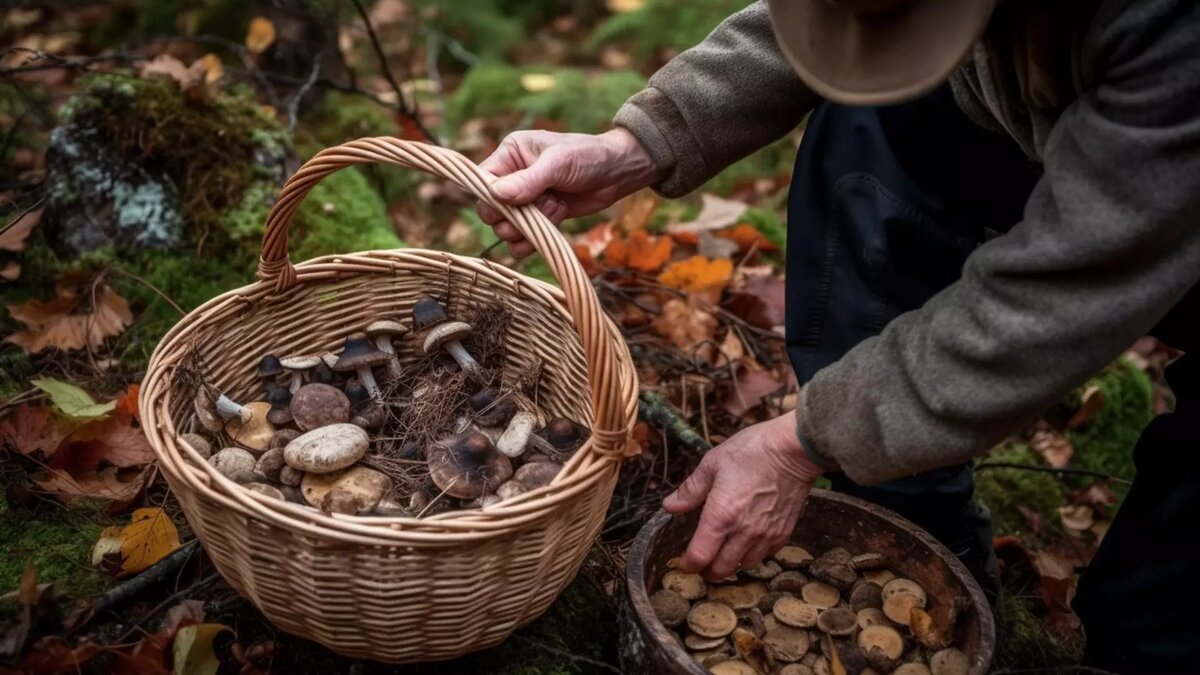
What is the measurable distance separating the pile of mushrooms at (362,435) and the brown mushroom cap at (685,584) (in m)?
0.33

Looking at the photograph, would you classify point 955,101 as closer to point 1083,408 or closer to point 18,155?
point 1083,408

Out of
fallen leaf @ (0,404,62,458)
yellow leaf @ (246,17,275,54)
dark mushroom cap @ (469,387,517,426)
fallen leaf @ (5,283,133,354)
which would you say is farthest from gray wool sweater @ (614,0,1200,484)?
yellow leaf @ (246,17,275,54)

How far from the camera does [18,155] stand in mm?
3566

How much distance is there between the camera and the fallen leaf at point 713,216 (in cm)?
350

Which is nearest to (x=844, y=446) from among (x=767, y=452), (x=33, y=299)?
(x=767, y=452)

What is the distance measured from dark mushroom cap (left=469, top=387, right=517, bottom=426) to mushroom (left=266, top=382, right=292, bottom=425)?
0.39 m

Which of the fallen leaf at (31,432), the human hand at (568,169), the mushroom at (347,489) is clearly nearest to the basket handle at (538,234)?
the human hand at (568,169)

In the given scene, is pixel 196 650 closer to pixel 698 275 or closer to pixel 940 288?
pixel 940 288

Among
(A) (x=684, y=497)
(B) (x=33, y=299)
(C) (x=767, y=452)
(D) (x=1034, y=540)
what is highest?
(C) (x=767, y=452)

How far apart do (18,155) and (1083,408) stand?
3.85 meters

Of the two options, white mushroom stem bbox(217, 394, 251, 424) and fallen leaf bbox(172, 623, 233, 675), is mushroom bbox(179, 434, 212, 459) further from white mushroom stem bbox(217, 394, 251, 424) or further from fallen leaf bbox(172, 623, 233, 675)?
fallen leaf bbox(172, 623, 233, 675)

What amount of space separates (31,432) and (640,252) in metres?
1.82

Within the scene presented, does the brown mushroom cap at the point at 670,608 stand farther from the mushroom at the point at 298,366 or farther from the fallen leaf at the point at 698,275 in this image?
the fallen leaf at the point at 698,275

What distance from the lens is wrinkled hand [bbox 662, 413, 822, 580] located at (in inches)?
65.6
